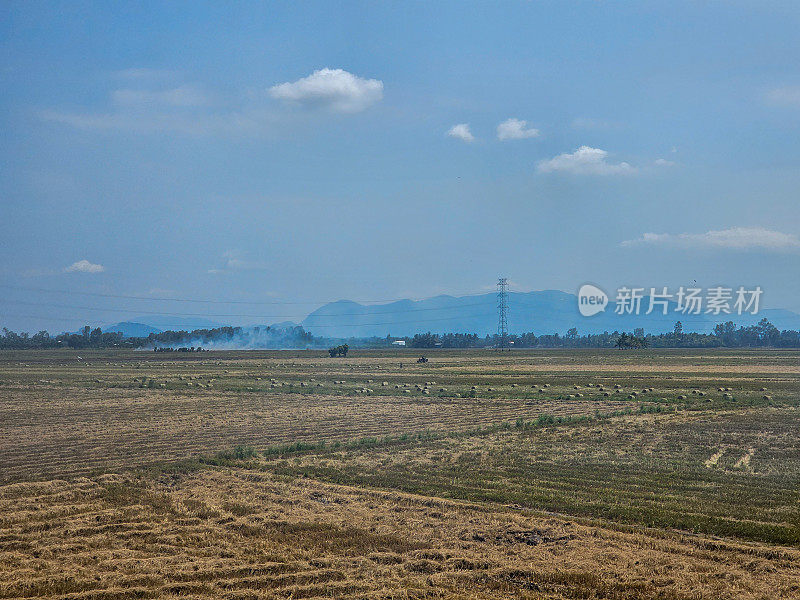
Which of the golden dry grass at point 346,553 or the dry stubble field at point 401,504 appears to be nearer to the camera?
the golden dry grass at point 346,553

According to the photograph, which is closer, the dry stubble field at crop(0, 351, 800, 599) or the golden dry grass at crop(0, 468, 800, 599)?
the golden dry grass at crop(0, 468, 800, 599)

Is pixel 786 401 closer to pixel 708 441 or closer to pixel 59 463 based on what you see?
pixel 708 441

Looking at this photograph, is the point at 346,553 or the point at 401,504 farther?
the point at 401,504

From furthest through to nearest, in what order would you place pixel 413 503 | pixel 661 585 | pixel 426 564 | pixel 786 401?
1. pixel 786 401
2. pixel 413 503
3. pixel 426 564
4. pixel 661 585

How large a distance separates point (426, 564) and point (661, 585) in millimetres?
4516

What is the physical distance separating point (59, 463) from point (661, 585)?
849 inches

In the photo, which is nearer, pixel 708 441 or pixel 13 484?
pixel 13 484

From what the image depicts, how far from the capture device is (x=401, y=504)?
19.2m

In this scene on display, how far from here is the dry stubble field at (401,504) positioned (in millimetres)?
13328

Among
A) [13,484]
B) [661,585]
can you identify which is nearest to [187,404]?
[13,484]

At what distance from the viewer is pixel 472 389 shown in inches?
2322

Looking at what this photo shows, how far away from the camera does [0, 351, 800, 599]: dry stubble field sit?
13.3 m

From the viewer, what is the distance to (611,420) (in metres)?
38.2

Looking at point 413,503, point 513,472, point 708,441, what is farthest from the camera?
point 708,441
